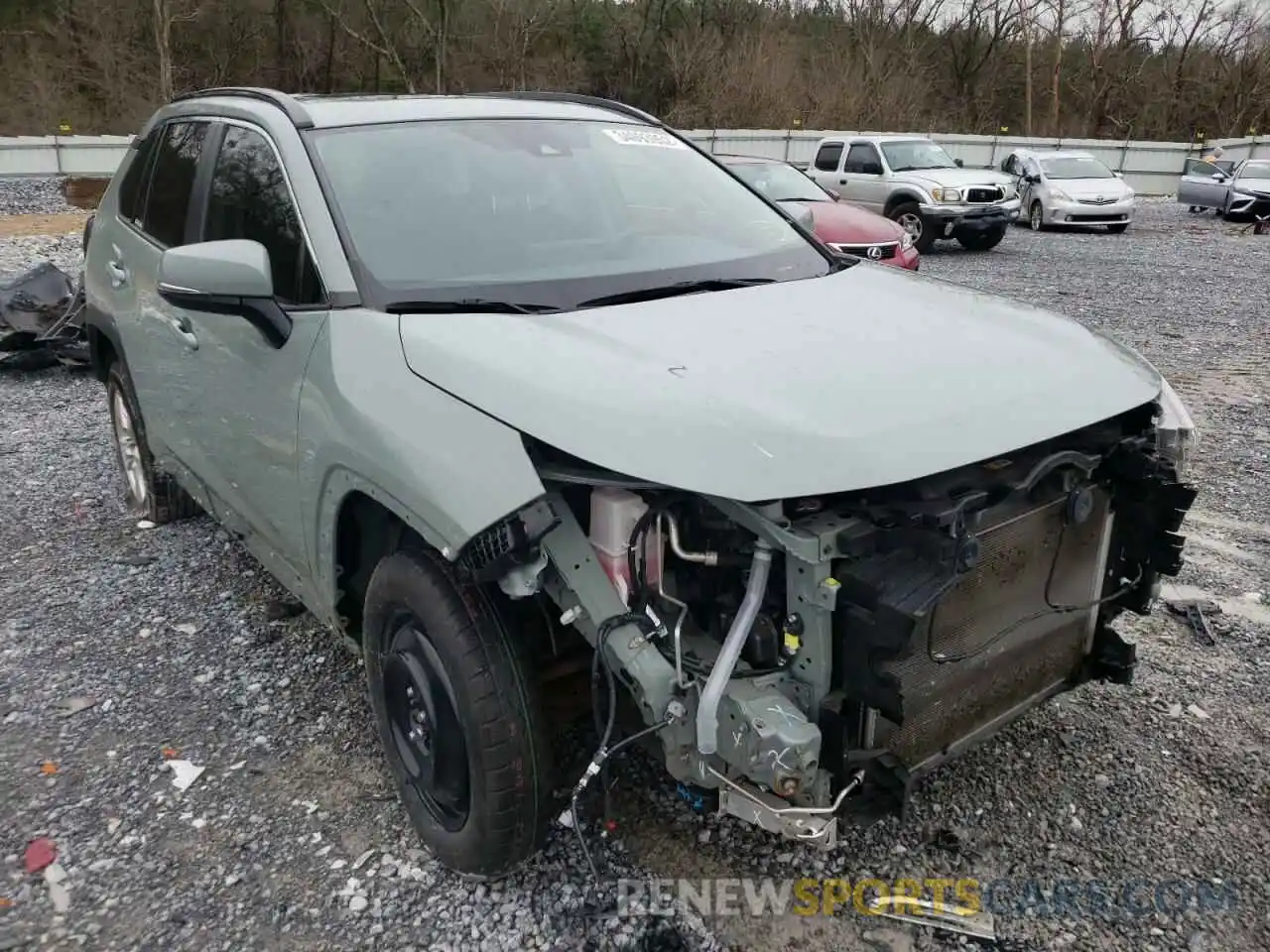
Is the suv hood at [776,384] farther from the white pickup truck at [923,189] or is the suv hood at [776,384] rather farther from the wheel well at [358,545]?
the white pickup truck at [923,189]

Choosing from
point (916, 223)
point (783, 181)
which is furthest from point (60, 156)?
point (916, 223)

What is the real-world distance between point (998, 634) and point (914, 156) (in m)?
16.0

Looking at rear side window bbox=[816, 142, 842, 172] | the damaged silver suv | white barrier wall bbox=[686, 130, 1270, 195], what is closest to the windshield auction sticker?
the damaged silver suv

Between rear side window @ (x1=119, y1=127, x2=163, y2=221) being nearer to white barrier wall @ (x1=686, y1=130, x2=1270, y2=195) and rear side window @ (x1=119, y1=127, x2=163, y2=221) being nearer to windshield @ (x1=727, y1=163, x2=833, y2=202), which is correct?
windshield @ (x1=727, y1=163, x2=833, y2=202)

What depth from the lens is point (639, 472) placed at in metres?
2.08

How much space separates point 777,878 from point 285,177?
2460 mm

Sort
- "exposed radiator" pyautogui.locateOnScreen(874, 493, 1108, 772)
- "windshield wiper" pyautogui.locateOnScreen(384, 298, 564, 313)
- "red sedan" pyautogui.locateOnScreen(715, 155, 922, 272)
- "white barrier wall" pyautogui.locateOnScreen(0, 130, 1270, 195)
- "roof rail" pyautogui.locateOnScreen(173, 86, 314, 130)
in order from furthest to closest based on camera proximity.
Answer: "white barrier wall" pyautogui.locateOnScreen(0, 130, 1270, 195) < "red sedan" pyautogui.locateOnScreen(715, 155, 922, 272) < "roof rail" pyautogui.locateOnScreen(173, 86, 314, 130) < "windshield wiper" pyautogui.locateOnScreen(384, 298, 564, 313) < "exposed radiator" pyautogui.locateOnScreen(874, 493, 1108, 772)

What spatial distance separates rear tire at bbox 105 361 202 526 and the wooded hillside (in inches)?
1138

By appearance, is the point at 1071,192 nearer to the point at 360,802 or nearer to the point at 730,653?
the point at 360,802

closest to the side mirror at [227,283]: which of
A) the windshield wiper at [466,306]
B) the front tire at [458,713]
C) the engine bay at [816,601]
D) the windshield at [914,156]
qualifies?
the windshield wiper at [466,306]

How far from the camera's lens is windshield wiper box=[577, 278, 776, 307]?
286 cm

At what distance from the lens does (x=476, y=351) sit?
7.99 ft

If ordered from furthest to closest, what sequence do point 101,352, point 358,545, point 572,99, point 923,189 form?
point 923,189 → point 101,352 → point 572,99 → point 358,545

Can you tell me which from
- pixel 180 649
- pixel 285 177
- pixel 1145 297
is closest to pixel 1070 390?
pixel 285 177
